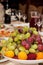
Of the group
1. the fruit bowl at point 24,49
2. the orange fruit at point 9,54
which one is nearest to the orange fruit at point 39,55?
the fruit bowl at point 24,49

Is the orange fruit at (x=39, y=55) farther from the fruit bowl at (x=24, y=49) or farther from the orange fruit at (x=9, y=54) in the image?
the orange fruit at (x=9, y=54)

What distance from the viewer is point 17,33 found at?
107 centimetres

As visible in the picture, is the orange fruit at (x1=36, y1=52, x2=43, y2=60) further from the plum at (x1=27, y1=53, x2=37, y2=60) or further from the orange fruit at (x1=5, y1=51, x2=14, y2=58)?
the orange fruit at (x1=5, y1=51, x2=14, y2=58)

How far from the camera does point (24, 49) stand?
3.13 ft

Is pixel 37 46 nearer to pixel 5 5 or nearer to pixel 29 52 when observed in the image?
pixel 29 52

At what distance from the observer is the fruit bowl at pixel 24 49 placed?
0.94 meters

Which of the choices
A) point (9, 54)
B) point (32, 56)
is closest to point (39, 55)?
point (32, 56)

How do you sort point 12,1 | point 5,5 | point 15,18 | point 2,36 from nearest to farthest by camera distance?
point 2,36, point 5,5, point 15,18, point 12,1

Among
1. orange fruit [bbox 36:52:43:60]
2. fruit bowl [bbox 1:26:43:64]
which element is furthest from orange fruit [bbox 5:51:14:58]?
orange fruit [bbox 36:52:43:60]

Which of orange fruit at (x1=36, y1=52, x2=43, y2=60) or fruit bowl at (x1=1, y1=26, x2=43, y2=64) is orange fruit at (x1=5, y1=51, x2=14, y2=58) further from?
orange fruit at (x1=36, y1=52, x2=43, y2=60)

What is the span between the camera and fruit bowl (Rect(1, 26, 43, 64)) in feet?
3.08

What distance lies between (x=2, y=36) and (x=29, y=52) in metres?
0.68

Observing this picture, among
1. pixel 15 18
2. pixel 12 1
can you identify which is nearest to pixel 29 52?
pixel 15 18

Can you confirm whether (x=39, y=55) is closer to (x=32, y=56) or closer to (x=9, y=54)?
(x=32, y=56)
